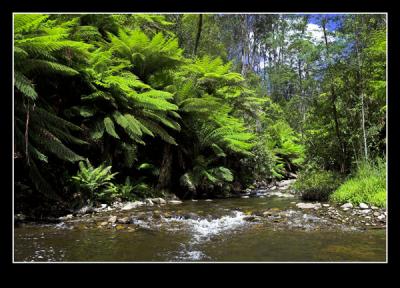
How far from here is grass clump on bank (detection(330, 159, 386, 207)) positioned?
6.39m

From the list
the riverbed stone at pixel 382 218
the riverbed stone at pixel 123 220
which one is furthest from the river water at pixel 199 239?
the riverbed stone at pixel 382 218

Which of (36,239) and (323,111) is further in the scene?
(323,111)

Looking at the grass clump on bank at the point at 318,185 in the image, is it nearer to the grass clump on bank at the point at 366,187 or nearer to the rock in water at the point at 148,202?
the grass clump on bank at the point at 366,187

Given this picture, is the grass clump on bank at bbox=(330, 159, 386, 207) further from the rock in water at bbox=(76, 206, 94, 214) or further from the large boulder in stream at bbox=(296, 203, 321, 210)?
the rock in water at bbox=(76, 206, 94, 214)

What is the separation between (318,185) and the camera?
795cm

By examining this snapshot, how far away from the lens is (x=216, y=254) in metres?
3.76

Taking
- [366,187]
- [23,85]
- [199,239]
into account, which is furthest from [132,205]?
[366,187]

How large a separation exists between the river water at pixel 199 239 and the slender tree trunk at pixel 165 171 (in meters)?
2.05

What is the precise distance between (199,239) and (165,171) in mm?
4066

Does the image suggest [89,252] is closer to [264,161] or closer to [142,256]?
[142,256]

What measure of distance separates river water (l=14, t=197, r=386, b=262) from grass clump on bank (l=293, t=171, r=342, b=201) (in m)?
1.81

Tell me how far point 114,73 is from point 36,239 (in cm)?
416

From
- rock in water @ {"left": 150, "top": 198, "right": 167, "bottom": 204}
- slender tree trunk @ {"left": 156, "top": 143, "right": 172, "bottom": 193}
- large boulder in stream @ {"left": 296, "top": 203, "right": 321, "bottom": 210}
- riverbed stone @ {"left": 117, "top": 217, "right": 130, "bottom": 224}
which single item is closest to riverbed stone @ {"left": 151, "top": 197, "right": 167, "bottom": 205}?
rock in water @ {"left": 150, "top": 198, "right": 167, "bottom": 204}
